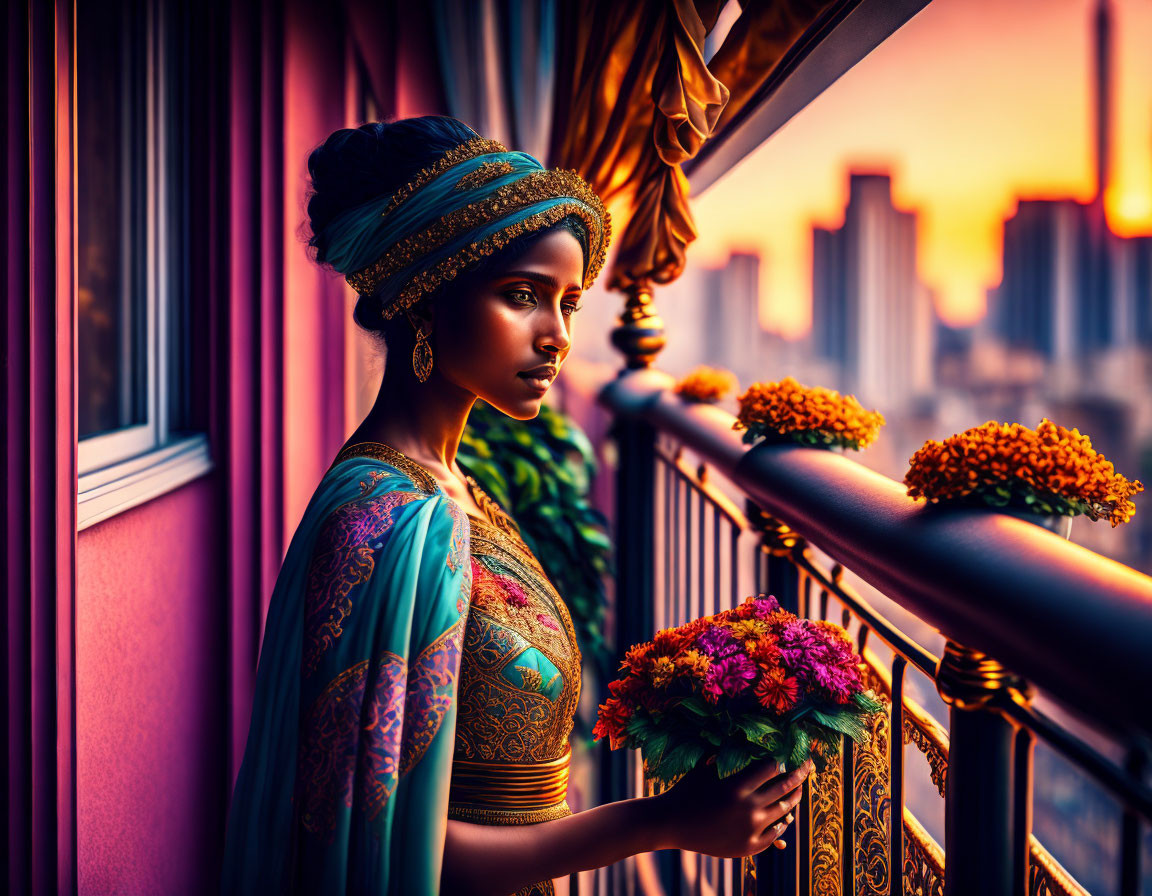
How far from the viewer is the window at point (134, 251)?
1462 mm

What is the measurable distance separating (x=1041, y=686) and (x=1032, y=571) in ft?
0.25

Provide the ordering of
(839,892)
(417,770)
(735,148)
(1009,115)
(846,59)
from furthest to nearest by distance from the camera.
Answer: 1. (1009,115)
2. (735,148)
3. (846,59)
4. (839,892)
5. (417,770)

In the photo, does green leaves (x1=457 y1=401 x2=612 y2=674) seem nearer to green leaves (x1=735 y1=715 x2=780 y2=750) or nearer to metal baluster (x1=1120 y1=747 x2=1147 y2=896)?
green leaves (x1=735 y1=715 x2=780 y2=750)

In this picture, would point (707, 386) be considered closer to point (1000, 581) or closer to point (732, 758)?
point (732, 758)

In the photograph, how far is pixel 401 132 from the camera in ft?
3.14

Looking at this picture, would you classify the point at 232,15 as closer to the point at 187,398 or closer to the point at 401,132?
the point at 187,398

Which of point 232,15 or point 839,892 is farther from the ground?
point 232,15

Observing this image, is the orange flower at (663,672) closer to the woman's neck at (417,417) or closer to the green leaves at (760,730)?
the green leaves at (760,730)

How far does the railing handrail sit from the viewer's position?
0.49 metres

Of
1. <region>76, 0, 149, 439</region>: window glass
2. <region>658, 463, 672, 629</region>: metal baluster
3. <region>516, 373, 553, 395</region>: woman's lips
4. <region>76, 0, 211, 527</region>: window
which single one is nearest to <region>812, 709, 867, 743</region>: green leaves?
<region>516, 373, 553, 395</region>: woman's lips

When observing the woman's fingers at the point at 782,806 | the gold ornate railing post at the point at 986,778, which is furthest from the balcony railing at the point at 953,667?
the woman's fingers at the point at 782,806

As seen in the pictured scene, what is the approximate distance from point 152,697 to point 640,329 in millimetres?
1431

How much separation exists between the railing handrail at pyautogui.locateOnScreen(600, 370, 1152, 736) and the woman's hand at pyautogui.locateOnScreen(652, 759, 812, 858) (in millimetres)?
227
